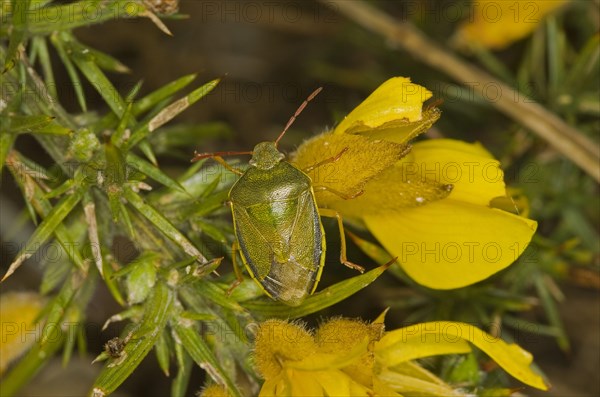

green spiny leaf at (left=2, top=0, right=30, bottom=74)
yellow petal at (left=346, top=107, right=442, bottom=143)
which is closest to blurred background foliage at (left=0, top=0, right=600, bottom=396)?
green spiny leaf at (left=2, top=0, right=30, bottom=74)

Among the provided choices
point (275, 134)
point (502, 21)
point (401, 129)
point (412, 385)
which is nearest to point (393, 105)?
point (401, 129)

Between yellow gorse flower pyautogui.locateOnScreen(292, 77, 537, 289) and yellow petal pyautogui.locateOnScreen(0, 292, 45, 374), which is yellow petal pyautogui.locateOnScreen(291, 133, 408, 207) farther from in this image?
yellow petal pyautogui.locateOnScreen(0, 292, 45, 374)

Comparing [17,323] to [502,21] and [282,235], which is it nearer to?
[282,235]

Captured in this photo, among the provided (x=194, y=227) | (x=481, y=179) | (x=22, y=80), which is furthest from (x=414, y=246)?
(x=22, y=80)

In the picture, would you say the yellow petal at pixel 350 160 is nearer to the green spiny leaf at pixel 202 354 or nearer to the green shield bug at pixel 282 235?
the green shield bug at pixel 282 235

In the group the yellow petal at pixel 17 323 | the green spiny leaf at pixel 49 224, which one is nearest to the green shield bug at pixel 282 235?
the green spiny leaf at pixel 49 224
